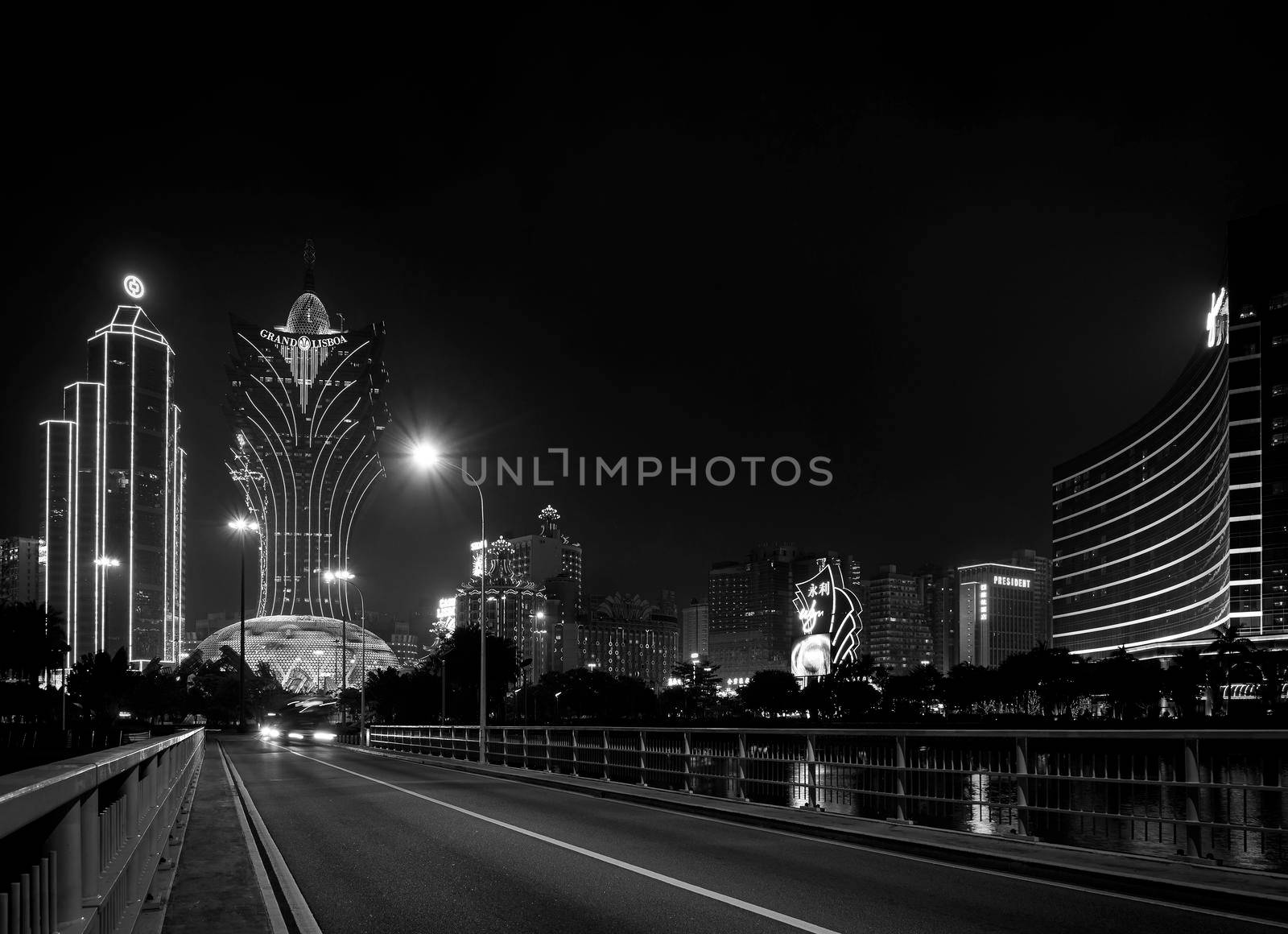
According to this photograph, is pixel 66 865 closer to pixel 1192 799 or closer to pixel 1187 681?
pixel 1192 799

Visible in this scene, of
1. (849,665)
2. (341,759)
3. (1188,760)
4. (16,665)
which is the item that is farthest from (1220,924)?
(849,665)

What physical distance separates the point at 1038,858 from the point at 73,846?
984 centimetres

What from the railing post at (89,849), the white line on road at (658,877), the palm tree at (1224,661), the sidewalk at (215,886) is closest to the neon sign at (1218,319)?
the palm tree at (1224,661)

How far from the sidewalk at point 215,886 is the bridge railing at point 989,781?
7798 millimetres

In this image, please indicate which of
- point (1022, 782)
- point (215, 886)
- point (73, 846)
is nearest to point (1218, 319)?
point (1022, 782)

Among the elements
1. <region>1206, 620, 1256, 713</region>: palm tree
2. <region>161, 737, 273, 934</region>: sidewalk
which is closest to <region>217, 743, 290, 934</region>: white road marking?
<region>161, 737, 273, 934</region>: sidewalk

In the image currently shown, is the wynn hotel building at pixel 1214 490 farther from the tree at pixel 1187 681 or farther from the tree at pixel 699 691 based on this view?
the tree at pixel 699 691

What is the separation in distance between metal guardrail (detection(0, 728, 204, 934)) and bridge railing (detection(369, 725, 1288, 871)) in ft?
29.2

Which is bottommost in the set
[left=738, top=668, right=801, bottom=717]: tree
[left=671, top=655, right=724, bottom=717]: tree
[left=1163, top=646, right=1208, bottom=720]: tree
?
[left=671, top=655, right=724, bottom=717]: tree

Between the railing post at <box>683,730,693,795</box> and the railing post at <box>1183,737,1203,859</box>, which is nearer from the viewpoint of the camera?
the railing post at <box>1183,737,1203,859</box>

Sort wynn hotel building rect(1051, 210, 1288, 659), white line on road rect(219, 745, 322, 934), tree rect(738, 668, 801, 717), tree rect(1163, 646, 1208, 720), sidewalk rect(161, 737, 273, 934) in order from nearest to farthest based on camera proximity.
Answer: sidewalk rect(161, 737, 273, 934), white line on road rect(219, 745, 322, 934), tree rect(1163, 646, 1208, 720), wynn hotel building rect(1051, 210, 1288, 659), tree rect(738, 668, 801, 717)

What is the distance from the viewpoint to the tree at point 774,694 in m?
136

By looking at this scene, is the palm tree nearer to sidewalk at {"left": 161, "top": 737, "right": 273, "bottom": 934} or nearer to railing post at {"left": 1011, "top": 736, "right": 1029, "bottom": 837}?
railing post at {"left": 1011, "top": 736, "right": 1029, "bottom": 837}

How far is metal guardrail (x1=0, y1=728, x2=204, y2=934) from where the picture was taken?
3406 millimetres
